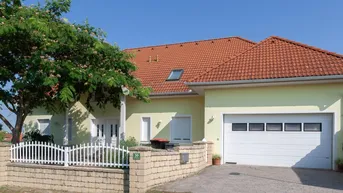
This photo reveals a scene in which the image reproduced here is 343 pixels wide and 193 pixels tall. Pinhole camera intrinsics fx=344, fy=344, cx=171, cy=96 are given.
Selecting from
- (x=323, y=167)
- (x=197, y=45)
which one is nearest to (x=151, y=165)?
(x=323, y=167)

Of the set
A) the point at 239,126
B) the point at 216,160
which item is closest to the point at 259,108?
the point at 239,126

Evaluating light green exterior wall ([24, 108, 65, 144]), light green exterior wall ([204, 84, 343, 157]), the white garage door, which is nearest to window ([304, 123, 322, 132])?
the white garage door

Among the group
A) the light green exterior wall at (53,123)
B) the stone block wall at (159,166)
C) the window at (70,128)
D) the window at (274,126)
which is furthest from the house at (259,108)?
the light green exterior wall at (53,123)

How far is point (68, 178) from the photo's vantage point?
1075 centimetres

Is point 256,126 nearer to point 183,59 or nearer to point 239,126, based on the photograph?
point 239,126

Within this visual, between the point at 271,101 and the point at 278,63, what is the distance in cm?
166

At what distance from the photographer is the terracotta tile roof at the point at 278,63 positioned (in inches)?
510

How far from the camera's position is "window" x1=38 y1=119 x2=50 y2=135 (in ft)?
69.4

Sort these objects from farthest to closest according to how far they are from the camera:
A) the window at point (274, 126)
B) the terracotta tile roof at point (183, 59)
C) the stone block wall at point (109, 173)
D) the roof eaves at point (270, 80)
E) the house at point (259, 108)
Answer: the terracotta tile roof at point (183, 59) → the window at point (274, 126) → the house at point (259, 108) → the roof eaves at point (270, 80) → the stone block wall at point (109, 173)

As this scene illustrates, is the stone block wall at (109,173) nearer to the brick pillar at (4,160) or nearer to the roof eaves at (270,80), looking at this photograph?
the brick pillar at (4,160)

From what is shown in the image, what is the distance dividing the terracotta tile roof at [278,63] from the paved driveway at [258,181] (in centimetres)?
352

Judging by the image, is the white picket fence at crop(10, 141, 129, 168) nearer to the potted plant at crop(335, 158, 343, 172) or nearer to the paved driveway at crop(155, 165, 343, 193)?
the paved driveway at crop(155, 165, 343, 193)

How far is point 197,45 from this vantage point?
69.1ft

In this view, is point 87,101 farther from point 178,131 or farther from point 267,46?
point 267,46
